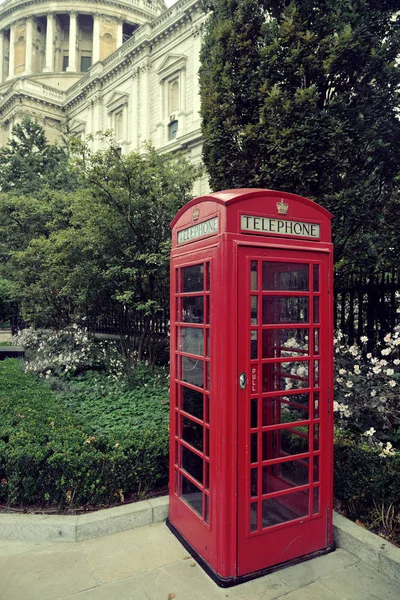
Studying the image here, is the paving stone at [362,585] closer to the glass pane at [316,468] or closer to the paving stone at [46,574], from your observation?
the glass pane at [316,468]

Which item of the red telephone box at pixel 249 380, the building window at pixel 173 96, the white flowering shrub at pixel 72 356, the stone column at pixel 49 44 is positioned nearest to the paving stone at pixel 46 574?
the red telephone box at pixel 249 380

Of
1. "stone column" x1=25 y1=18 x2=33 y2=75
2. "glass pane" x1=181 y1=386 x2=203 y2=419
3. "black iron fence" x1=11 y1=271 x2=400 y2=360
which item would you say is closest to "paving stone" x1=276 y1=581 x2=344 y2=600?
"glass pane" x1=181 y1=386 x2=203 y2=419

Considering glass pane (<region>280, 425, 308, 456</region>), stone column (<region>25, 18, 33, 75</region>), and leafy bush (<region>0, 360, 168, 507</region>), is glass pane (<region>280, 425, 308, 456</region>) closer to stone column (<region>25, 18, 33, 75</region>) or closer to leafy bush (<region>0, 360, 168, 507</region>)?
leafy bush (<region>0, 360, 168, 507</region>)

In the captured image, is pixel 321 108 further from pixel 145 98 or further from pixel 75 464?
pixel 145 98

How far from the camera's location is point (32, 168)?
18906mm

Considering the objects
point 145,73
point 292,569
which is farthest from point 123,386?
point 145,73

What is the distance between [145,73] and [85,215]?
2755cm

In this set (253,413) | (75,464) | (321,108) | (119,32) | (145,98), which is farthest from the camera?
(119,32)

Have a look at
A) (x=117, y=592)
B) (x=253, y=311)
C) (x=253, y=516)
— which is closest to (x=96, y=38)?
(x=253, y=311)

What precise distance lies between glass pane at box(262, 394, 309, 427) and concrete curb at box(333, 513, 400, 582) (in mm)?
876

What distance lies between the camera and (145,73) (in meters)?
31.3

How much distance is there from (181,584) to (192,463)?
2.61 feet

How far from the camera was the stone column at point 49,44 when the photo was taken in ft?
166

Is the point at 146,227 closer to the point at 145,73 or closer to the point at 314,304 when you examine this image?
the point at 314,304
